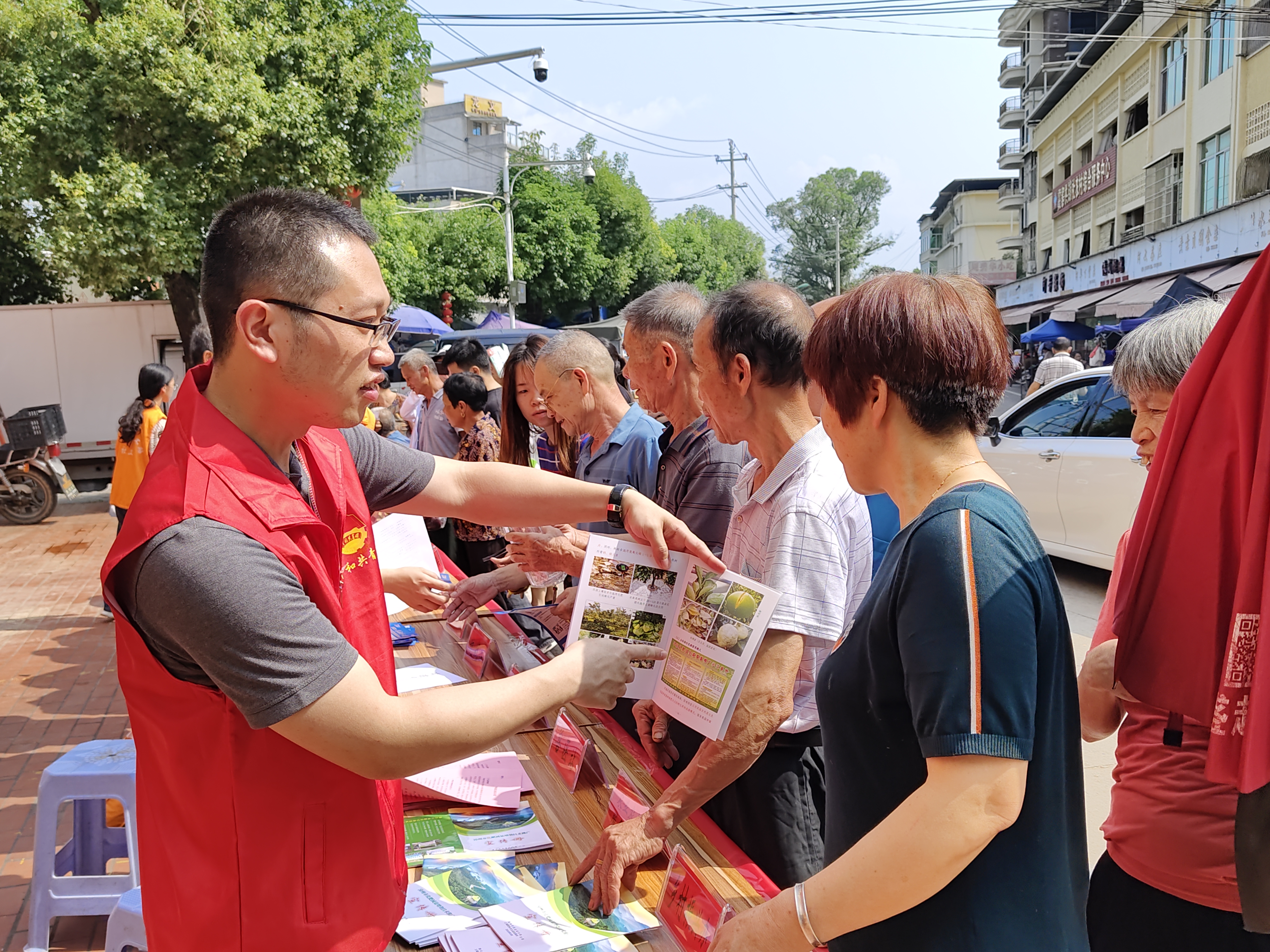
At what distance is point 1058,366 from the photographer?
11.9 m

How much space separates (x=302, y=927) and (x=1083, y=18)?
45.7 meters

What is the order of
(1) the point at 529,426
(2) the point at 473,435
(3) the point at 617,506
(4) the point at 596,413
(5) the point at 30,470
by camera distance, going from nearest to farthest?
(3) the point at 617,506 → (4) the point at 596,413 → (1) the point at 529,426 → (2) the point at 473,435 → (5) the point at 30,470

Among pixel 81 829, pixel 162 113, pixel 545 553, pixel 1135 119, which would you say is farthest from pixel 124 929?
pixel 1135 119

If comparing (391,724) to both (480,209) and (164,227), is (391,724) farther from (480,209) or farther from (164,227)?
(480,209)

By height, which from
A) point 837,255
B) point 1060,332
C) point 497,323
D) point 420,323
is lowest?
point 1060,332

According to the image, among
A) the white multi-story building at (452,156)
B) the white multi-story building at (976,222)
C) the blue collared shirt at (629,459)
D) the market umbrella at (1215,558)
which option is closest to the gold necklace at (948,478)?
the market umbrella at (1215,558)

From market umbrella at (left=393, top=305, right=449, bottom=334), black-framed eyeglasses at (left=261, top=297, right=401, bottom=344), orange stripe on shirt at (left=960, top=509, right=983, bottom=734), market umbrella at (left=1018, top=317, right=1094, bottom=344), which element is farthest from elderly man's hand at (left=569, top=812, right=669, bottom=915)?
market umbrella at (left=1018, top=317, right=1094, bottom=344)

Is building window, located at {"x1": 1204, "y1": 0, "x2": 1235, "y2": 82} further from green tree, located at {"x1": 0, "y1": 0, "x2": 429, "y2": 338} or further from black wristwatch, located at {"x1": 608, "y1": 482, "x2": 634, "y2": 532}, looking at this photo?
black wristwatch, located at {"x1": 608, "y1": 482, "x2": 634, "y2": 532}

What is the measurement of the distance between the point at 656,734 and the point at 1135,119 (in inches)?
1141

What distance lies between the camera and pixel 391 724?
1.20 meters

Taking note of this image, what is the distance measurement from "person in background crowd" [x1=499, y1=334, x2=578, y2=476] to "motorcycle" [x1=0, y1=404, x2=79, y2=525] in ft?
27.0

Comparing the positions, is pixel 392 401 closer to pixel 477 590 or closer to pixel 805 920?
pixel 477 590

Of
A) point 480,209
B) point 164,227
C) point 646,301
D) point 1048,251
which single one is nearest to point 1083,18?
point 1048,251

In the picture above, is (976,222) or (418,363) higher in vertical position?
(976,222)
